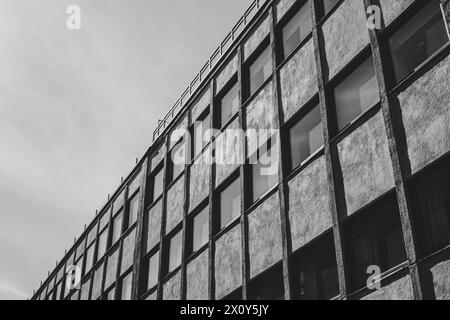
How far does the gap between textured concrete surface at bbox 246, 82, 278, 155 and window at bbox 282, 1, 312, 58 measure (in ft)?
4.48

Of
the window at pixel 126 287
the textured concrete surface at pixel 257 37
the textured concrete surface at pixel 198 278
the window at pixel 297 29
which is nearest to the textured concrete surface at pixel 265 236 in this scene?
the textured concrete surface at pixel 198 278

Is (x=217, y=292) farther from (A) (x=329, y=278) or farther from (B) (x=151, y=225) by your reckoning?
(B) (x=151, y=225)

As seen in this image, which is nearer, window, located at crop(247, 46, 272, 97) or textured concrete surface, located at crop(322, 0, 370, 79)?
textured concrete surface, located at crop(322, 0, 370, 79)

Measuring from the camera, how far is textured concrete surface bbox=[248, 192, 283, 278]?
644 inches

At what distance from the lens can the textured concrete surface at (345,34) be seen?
50.1 ft

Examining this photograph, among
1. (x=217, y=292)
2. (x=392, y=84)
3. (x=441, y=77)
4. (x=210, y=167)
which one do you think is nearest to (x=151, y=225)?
(x=210, y=167)

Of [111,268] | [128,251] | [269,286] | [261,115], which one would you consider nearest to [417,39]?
[261,115]

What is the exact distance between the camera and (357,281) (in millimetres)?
13305

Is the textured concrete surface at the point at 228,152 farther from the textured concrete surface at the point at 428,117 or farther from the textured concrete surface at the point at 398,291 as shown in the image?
the textured concrete surface at the point at 398,291

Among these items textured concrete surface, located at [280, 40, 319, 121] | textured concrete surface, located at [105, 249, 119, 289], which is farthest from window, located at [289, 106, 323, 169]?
textured concrete surface, located at [105, 249, 119, 289]

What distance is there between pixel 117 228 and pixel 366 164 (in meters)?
20.2

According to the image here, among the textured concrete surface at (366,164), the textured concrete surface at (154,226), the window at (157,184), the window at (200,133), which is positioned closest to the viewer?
the textured concrete surface at (366,164)

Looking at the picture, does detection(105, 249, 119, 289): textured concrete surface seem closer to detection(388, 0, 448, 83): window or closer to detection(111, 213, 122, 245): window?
detection(111, 213, 122, 245): window

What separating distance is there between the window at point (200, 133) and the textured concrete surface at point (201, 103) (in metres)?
0.32
